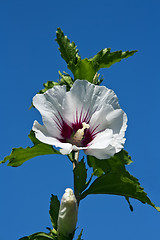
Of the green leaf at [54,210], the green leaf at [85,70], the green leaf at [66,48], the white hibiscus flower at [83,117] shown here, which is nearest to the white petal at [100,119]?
the white hibiscus flower at [83,117]

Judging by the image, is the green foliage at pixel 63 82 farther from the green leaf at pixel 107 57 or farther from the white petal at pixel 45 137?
the white petal at pixel 45 137

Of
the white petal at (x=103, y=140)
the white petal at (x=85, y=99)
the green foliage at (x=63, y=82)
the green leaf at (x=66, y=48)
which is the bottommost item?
the white petal at (x=103, y=140)

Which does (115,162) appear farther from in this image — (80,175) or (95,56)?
(95,56)

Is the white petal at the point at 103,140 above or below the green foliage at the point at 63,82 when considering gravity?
below

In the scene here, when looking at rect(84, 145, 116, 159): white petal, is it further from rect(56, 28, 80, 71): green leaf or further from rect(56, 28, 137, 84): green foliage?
rect(56, 28, 80, 71): green leaf

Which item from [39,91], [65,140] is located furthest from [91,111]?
[39,91]

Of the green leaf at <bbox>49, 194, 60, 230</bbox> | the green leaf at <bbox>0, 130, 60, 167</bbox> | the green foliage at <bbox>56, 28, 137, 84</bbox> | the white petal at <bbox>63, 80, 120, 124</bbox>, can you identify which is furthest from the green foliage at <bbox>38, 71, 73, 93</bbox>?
the green leaf at <bbox>49, 194, 60, 230</bbox>
